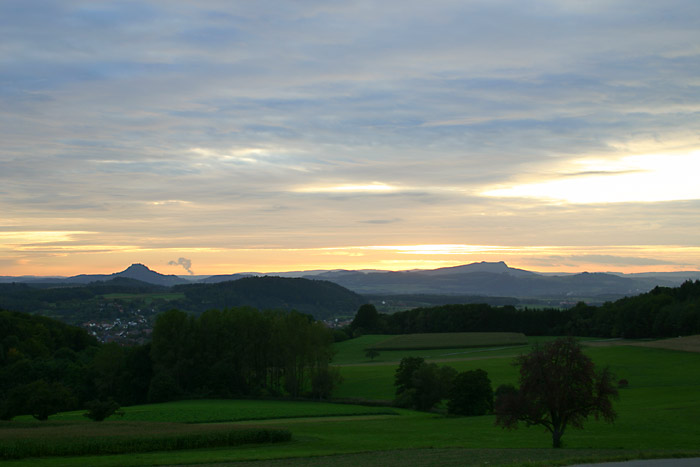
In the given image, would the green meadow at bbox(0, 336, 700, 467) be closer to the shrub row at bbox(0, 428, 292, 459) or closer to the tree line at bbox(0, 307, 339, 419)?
the shrub row at bbox(0, 428, 292, 459)

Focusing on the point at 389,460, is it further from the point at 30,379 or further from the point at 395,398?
the point at 30,379

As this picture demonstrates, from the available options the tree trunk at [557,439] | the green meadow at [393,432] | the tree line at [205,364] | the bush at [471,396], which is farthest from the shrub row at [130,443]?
the tree line at [205,364]

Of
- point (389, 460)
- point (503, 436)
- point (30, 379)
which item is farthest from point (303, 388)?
point (389, 460)

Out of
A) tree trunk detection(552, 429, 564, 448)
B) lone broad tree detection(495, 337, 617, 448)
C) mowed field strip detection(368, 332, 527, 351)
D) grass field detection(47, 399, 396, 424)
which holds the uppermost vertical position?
lone broad tree detection(495, 337, 617, 448)

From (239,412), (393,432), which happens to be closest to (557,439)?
(393,432)

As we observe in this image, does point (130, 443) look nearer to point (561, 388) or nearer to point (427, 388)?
point (561, 388)

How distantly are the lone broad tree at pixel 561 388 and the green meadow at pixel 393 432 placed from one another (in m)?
1.72

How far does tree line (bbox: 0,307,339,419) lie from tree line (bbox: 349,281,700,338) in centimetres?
5185

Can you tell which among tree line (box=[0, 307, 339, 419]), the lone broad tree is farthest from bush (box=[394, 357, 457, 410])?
the lone broad tree

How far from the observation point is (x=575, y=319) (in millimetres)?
116125

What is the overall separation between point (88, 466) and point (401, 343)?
87.1 m

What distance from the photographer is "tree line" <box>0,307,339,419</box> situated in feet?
234

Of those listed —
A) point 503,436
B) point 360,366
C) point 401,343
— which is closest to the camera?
point 503,436

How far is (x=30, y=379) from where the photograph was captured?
7525 centimetres
